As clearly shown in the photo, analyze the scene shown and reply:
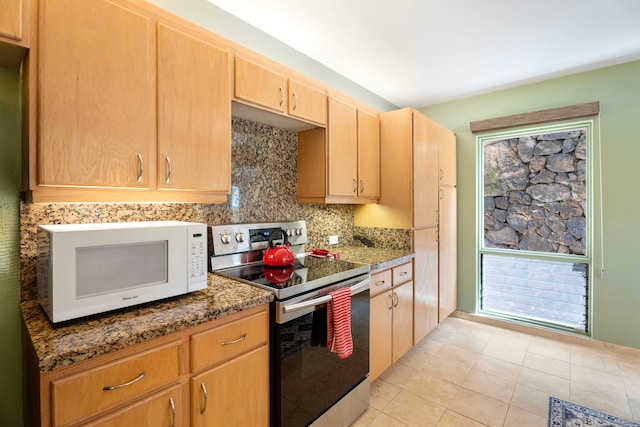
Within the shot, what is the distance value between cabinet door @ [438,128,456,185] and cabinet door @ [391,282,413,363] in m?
1.30

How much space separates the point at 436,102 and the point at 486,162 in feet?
3.11

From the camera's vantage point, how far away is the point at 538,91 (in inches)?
121

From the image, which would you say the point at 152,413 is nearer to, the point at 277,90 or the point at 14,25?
the point at 14,25

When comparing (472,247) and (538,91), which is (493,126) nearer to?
(538,91)

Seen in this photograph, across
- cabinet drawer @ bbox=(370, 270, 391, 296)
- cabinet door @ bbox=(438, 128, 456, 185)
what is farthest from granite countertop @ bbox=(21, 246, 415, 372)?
cabinet door @ bbox=(438, 128, 456, 185)

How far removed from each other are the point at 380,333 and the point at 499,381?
106 centimetres

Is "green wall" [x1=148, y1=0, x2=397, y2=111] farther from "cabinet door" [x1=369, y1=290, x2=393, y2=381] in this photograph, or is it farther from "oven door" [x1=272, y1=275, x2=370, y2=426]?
"cabinet door" [x1=369, y1=290, x2=393, y2=381]

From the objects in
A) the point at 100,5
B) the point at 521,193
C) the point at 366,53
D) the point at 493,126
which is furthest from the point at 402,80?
the point at 100,5

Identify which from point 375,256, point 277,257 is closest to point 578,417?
point 375,256

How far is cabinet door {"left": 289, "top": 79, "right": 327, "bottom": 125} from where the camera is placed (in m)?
1.99

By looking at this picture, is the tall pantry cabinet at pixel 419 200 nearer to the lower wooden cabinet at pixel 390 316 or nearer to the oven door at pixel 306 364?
the lower wooden cabinet at pixel 390 316

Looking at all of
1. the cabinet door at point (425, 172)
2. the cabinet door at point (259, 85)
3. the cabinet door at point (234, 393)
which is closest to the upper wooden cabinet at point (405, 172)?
the cabinet door at point (425, 172)

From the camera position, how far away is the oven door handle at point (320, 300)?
1.44m

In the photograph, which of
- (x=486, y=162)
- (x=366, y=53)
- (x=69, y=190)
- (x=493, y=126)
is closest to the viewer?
(x=69, y=190)
